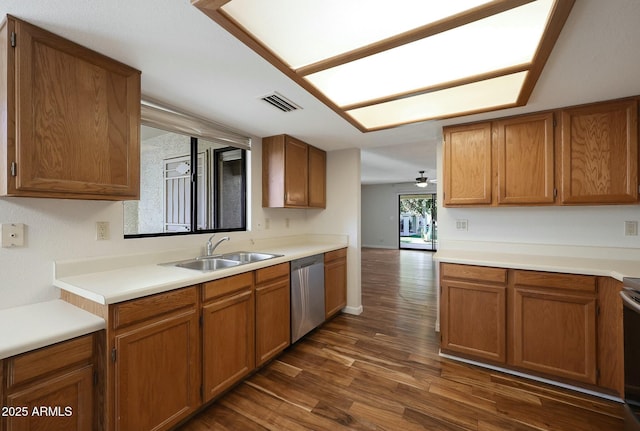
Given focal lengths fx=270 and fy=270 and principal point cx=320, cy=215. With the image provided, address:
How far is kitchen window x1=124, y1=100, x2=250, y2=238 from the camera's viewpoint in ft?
9.04

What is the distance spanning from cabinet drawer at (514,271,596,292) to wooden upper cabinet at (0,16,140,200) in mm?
2807

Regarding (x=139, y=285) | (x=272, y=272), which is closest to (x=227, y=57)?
Answer: (x=139, y=285)

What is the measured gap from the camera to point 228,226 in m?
3.09

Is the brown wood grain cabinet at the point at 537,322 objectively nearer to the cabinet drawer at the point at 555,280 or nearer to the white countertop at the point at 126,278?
the cabinet drawer at the point at 555,280

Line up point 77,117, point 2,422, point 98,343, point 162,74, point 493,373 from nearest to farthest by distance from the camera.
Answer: point 2,422, point 98,343, point 77,117, point 162,74, point 493,373

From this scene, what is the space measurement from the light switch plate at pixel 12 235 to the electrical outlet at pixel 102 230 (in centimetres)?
34

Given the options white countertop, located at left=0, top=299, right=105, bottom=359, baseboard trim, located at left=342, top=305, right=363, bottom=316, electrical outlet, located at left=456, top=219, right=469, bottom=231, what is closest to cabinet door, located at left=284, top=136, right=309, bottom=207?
baseboard trim, located at left=342, top=305, right=363, bottom=316

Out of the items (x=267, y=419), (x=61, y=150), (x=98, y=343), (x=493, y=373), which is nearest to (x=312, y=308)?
(x=267, y=419)

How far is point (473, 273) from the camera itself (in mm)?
2273

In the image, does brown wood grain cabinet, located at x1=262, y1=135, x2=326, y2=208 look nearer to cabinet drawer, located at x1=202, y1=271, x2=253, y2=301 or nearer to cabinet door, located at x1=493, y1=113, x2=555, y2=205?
cabinet drawer, located at x1=202, y1=271, x2=253, y2=301

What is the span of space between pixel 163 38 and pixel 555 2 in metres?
1.73

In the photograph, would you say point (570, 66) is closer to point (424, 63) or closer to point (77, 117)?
point (424, 63)

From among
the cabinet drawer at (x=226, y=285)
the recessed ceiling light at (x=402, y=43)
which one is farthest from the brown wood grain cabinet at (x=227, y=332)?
the recessed ceiling light at (x=402, y=43)

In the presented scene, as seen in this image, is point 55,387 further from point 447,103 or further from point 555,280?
point 555,280
